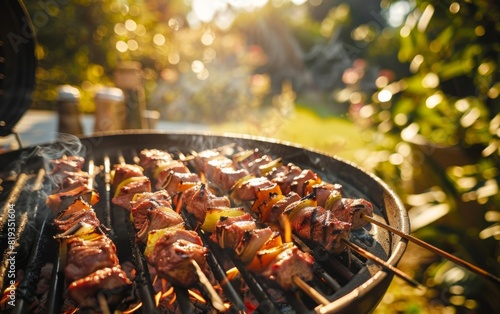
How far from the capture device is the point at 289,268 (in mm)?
1867

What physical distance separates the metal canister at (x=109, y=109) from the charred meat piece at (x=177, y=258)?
421 centimetres

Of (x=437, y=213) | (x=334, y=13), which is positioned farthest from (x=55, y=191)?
(x=334, y=13)

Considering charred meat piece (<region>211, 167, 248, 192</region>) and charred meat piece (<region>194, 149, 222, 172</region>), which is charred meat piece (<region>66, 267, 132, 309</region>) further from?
charred meat piece (<region>194, 149, 222, 172</region>)

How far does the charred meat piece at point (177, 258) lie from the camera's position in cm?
189

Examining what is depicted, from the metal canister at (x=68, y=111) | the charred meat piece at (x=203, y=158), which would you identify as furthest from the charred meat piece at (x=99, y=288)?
the metal canister at (x=68, y=111)

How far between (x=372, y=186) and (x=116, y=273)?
2.03 m

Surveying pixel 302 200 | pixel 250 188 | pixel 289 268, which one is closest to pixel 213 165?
pixel 250 188

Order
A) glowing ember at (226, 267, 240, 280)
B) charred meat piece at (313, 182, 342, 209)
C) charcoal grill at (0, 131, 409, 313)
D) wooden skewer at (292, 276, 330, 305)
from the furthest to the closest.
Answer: charred meat piece at (313, 182, 342, 209) < glowing ember at (226, 267, 240, 280) < charcoal grill at (0, 131, 409, 313) < wooden skewer at (292, 276, 330, 305)

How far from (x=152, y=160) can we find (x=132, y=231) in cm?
102

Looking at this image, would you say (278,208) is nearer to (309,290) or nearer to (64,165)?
(309,290)

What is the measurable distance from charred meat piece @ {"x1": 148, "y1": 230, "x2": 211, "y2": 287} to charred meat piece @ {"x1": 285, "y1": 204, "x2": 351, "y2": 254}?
69 centimetres

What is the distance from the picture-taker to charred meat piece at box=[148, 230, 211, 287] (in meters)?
1.89

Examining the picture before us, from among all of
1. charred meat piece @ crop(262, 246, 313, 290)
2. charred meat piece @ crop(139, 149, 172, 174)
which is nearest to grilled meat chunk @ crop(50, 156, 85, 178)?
charred meat piece @ crop(139, 149, 172, 174)

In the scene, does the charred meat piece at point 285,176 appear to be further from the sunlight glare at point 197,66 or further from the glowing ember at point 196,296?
the sunlight glare at point 197,66
